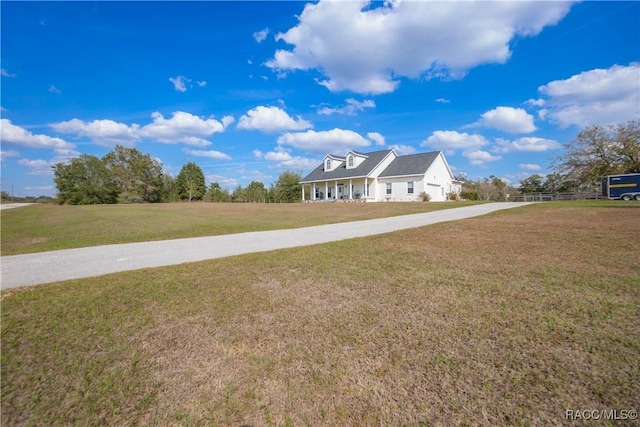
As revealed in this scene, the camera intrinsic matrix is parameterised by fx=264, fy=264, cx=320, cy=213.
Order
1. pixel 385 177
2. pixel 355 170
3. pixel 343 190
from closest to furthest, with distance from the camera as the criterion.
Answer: pixel 385 177
pixel 355 170
pixel 343 190

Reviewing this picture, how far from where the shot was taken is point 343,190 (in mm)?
34062

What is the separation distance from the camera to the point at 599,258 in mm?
5348

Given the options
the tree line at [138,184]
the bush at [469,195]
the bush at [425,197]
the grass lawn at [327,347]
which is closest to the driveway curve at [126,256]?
the grass lawn at [327,347]

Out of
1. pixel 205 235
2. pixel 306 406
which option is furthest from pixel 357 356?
pixel 205 235

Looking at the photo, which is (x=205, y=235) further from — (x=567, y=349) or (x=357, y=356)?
(x=567, y=349)

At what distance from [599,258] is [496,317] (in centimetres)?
424

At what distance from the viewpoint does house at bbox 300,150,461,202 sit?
28.7m

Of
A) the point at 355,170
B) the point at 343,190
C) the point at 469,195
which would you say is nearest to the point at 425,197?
the point at 355,170

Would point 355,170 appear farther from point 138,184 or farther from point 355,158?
point 138,184

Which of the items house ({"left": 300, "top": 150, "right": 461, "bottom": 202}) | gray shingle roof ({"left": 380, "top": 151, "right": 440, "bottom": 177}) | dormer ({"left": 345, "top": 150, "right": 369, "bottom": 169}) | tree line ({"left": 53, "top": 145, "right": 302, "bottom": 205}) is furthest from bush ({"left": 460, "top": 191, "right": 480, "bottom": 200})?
tree line ({"left": 53, "top": 145, "right": 302, "bottom": 205})

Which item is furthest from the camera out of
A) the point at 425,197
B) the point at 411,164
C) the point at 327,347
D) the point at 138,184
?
the point at 138,184

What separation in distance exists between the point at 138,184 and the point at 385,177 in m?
45.4

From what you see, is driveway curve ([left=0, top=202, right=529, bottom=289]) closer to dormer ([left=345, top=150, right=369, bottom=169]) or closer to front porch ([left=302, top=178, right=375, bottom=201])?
front porch ([left=302, top=178, right=375, bottom=201])

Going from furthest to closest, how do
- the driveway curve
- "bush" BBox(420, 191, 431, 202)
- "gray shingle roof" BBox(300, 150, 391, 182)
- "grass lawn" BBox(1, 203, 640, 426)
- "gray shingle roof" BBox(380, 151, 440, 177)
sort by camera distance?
"gray shingle roof" BBox(300, 150, 391, 182), "gray shingle roof" BBox(380, 151, 440, 177), "bush" BBox(420, 191, 431, 202), the driveway curve, "grass lawn" BBox(1, 203, 640, 426)
